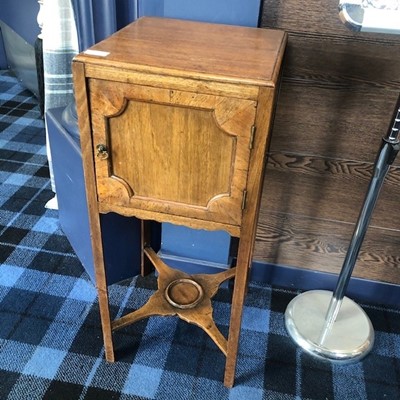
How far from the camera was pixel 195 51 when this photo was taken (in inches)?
33.1

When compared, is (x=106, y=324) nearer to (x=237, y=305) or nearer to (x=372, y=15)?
(x=237, y=305)

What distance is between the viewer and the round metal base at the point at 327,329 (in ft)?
4.28

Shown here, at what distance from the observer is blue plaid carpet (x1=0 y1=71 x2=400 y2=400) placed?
3.99ft

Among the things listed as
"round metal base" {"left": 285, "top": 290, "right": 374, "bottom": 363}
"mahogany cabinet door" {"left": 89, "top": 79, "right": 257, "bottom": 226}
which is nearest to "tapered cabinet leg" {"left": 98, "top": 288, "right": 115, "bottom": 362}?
"mahogany cabinet door" {"left": 89, "top": 79, "right": 257, "bottom": 226}

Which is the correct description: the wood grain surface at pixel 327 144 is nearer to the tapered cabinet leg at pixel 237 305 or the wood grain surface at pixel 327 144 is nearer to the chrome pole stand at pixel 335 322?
the chrome pole stand at pixel 335 322

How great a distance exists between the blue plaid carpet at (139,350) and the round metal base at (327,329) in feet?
0.11

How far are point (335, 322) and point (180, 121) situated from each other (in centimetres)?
91

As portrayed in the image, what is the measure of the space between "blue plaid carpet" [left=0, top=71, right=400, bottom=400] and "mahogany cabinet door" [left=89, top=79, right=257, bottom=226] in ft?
1.89

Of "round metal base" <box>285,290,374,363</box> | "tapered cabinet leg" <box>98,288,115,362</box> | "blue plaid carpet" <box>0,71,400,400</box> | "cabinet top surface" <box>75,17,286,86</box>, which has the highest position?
"cabinet top surface" <box>75,17,286,86</box>

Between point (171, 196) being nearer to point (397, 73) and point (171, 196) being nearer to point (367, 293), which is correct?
point (397, 73)

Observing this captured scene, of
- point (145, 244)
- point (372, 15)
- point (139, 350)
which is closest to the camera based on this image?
point (372, 15)

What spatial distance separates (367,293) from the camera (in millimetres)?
1493

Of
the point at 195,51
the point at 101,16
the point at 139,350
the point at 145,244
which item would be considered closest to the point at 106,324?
the point at 139,350

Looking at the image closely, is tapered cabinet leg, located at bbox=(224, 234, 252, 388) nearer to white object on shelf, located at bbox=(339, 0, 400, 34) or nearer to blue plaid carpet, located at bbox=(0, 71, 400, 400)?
blue plaid carpet, located at bbox=(0, 71, 400, 400)
